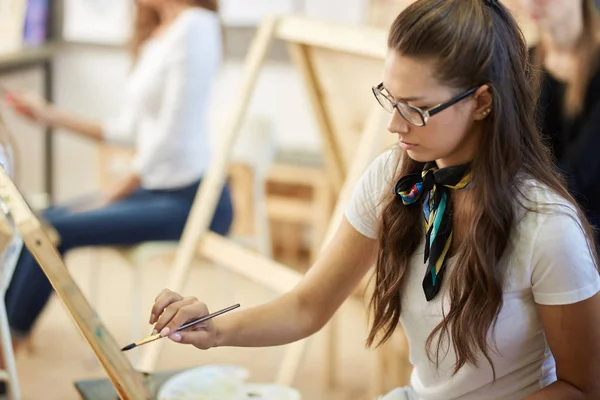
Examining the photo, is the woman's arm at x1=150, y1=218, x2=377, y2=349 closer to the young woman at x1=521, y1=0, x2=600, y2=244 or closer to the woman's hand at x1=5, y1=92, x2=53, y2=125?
the young woman at x1=521, y1=0, x2=600, y2=244

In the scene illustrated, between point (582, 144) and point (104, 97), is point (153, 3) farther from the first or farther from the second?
point (104, 97)

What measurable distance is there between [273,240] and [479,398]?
8.72 ft

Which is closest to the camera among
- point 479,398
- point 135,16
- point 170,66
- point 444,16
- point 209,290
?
point 444,16

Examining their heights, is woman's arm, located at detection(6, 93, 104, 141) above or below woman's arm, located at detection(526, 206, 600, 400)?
above

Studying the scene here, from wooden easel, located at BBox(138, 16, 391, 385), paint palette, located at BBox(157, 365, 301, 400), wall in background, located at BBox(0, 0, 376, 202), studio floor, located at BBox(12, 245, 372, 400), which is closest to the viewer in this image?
paint palette, located at BBox(157, 365, 301, 400)

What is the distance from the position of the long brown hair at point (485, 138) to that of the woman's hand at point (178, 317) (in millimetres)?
318

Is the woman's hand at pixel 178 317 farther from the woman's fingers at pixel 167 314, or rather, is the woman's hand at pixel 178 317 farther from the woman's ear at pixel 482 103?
the woman's ear at pixel 482 103

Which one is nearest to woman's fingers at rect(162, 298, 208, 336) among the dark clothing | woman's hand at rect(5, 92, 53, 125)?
the dark clothing

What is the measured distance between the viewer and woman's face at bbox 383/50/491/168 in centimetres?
105

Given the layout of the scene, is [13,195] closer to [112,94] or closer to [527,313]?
[527,313]

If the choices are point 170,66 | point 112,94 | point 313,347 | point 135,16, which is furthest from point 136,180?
point 112,94

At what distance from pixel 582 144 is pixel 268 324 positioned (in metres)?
0.94

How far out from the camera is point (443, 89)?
3.43ft

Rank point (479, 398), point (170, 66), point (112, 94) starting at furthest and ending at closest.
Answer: point (112, 94)
point (170, 66)
point (479, 398)
